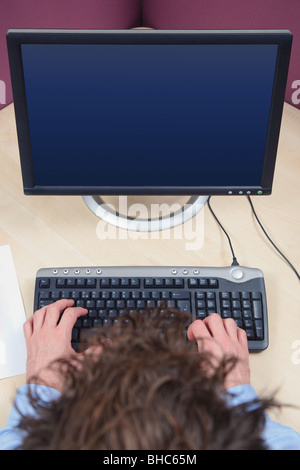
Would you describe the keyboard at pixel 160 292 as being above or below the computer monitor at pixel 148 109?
below

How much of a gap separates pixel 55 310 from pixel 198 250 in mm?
273

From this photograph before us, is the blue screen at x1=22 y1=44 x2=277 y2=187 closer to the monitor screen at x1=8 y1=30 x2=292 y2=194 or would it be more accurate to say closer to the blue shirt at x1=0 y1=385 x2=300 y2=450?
the monitor screen at x1=8 y1=30 x2=292 y2=194

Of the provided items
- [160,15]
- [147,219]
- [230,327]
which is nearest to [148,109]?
[147,219]

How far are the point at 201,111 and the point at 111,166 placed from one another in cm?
17

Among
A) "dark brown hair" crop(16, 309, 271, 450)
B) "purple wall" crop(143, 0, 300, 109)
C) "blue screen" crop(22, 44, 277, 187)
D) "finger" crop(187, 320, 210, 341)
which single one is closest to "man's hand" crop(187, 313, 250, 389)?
"finger" crop(187, 320, 210, 341)

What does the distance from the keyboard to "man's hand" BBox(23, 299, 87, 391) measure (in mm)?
17

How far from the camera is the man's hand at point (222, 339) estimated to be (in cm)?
73

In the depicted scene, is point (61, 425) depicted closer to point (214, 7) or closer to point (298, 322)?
point (298, 322)

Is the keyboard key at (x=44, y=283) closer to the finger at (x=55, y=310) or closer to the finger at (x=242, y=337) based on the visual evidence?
the finger at (x=55, y=310)

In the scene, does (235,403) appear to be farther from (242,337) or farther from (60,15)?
(60,15)

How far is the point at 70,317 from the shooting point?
76 cm

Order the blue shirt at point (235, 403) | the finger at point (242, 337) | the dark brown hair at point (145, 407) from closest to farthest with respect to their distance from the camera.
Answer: the dark brown hair at point (145, 407)
the blue shirt at point (235, 403)
the finger at point (242, 337)

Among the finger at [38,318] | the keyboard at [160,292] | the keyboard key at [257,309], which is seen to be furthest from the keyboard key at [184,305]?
the finger at [38,318]
